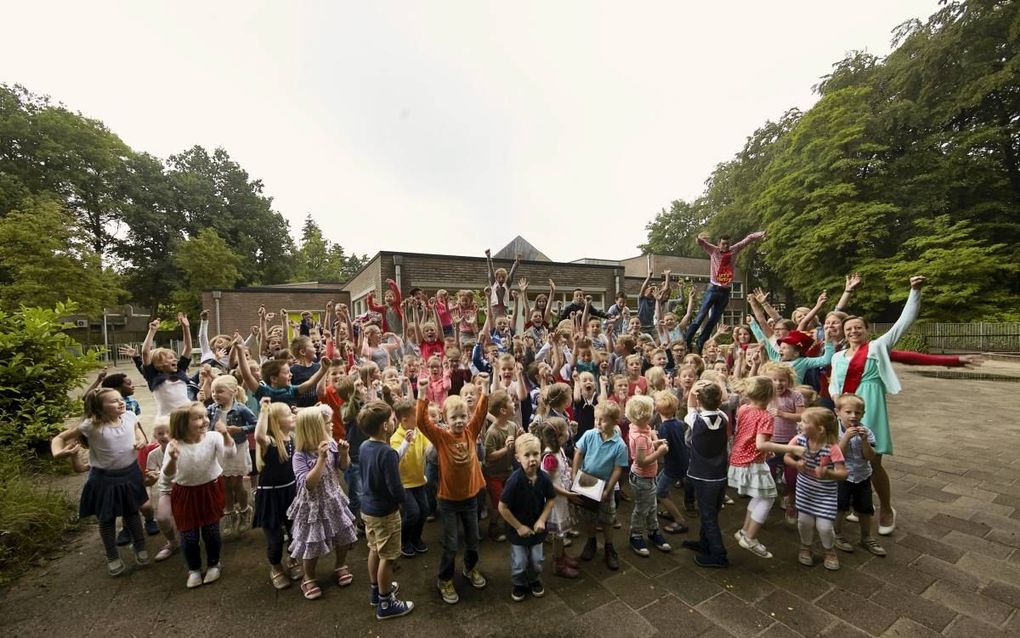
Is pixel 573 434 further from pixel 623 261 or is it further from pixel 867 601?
pixel 623 261

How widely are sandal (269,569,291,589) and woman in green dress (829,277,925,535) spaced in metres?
5.04

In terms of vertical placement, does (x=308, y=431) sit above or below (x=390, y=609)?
above

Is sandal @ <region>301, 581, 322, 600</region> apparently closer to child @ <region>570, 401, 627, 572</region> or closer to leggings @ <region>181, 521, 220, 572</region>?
leggings @ <region>181, 521, 220, 572</region>

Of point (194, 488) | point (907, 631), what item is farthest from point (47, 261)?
point (907, 631)

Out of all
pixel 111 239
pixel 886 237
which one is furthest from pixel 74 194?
pixel 886 237

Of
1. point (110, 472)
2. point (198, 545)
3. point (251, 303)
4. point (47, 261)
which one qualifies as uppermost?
point (47, 261)

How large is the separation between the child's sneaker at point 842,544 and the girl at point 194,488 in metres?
5.13

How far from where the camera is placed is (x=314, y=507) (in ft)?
9.64

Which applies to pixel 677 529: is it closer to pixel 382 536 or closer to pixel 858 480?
pixel 858 480

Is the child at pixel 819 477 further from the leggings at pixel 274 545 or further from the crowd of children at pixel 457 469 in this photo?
the leggings at pixel 274 545

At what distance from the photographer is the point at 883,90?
23234 millimetres

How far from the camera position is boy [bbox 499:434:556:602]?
9.05ft

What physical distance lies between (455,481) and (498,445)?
0.66 m

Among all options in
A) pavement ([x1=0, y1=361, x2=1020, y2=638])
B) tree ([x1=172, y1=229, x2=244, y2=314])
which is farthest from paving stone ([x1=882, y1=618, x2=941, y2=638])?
tree ([x1=172, y1=229, x2=244, y2=314])
